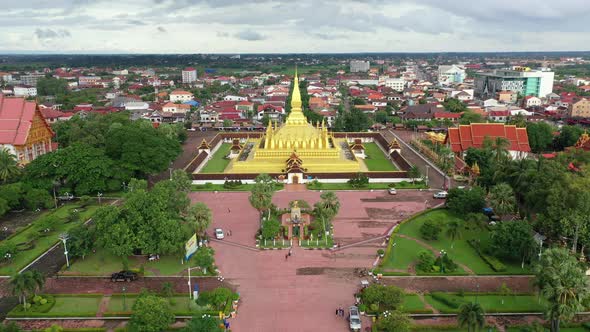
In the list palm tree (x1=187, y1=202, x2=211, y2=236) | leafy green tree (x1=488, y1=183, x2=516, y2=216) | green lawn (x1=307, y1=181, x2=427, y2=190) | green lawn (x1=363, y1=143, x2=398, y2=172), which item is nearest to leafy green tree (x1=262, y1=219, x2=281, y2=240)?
palm tree (x1=187, y1=202, x2=211, y2=236)

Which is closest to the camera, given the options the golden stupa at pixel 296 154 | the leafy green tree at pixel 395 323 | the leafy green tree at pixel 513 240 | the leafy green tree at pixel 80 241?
the leafy green tree at pixel 395 323

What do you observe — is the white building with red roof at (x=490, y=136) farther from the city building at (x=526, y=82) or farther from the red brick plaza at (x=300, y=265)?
the city building at (x=526, y=82)

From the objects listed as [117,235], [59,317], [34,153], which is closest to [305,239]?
[117,235]

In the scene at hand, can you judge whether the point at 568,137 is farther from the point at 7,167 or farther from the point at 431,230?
the point at 7,167

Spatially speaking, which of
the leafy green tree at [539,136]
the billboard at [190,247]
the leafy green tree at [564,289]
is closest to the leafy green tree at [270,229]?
the billboard at [190,247]

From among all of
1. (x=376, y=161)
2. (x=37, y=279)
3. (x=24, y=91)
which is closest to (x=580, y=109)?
(x=376, y=161)

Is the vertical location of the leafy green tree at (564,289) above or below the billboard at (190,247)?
above

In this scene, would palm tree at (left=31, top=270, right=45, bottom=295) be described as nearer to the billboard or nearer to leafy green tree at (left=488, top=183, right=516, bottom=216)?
the billboard
